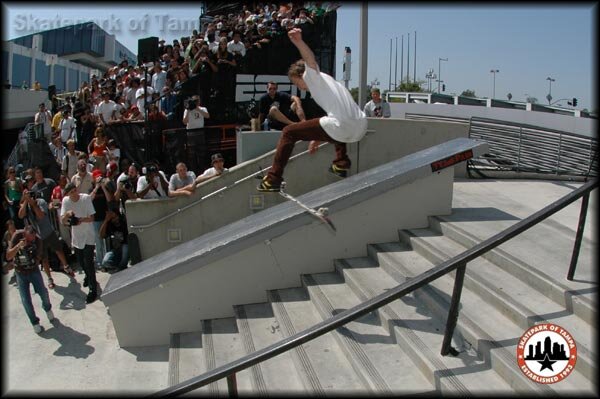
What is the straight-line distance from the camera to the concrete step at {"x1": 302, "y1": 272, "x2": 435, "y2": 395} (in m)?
3.65

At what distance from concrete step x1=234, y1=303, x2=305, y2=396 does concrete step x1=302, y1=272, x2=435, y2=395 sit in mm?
499

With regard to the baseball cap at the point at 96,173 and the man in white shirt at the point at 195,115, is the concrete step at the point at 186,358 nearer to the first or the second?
the baseball cap at the point at 96,173

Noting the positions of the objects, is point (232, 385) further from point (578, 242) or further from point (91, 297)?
point (91, 297)

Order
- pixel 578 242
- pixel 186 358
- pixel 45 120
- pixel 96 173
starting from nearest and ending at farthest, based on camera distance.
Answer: pixel 578 242 → pixel 186 358 → pixel 96 173 → pixel 45 120

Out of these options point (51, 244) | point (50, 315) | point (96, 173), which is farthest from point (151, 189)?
point (50, 315)

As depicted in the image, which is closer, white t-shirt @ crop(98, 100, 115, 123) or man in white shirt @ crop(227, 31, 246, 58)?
man in white shirt @ crop(227, 31, 246, 58)

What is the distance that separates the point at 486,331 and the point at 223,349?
264cm

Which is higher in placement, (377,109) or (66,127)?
(377,109)

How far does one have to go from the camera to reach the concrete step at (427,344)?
135 inches

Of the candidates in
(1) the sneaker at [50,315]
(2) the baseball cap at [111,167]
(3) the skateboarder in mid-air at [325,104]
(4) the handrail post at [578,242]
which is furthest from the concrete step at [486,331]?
(2) the baseball cap at [111,167]

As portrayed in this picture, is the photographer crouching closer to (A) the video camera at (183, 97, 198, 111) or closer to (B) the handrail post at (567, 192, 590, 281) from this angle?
(A) the video camera at (183, 97, 198, 111)

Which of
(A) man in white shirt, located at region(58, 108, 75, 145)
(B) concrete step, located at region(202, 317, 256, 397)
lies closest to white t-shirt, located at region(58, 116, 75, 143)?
(A) man in white shirt, located at region(58, 108, 75, 145)

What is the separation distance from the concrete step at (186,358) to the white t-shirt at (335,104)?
2.65 meters

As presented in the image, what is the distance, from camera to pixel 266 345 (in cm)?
493
